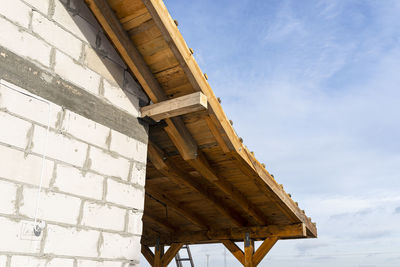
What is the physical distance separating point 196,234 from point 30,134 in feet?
18.9

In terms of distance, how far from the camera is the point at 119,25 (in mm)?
3816

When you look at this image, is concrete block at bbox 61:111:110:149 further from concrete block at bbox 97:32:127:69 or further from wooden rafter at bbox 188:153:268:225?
wooden rafter at bbox 188:153:268:225

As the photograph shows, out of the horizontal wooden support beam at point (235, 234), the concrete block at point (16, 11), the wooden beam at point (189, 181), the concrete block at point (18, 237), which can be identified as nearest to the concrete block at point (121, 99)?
the concrete block at point (16, 11)

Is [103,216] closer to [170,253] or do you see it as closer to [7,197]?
[7,197]

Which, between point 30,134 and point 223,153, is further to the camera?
point 223,153

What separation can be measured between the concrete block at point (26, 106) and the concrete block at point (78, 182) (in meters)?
0.40

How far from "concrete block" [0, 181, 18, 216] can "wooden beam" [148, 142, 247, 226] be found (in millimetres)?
2379

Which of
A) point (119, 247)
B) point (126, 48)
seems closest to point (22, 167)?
point (119, 247)

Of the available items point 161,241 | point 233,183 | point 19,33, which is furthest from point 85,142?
point 161,241

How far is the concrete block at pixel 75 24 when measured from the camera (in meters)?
3.50

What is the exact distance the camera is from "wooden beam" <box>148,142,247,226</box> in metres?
5.30

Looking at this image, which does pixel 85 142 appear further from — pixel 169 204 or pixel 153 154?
pixel 169 204

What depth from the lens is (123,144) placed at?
3826 millimetres

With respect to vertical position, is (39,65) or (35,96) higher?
(39,65)
